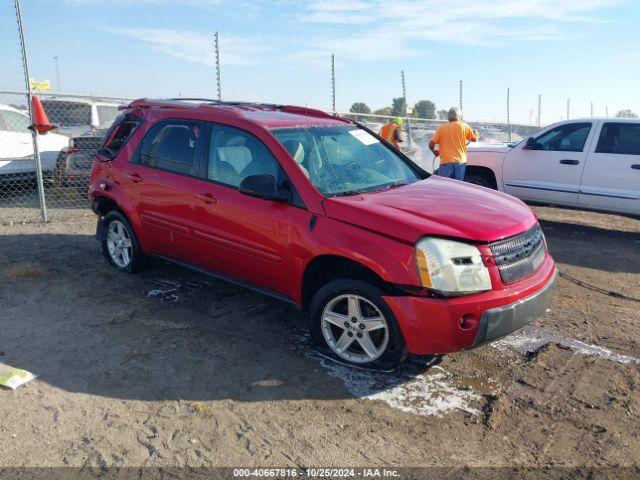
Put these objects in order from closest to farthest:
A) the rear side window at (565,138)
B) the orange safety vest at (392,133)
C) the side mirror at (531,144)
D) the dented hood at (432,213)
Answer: the dented hood at (432,213)
the rear side window at (565,138)
the side mirror at (531,144)
the orange safety vest at (392,133)

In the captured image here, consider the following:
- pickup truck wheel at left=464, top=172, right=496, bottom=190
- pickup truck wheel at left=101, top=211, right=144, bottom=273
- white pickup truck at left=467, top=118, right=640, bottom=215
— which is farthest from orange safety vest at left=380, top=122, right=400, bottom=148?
pickup truck wheel at left=101, top=211, right=144, bottom=273

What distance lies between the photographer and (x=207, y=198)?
4797mm

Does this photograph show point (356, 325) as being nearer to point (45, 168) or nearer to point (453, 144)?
point (453, 144)

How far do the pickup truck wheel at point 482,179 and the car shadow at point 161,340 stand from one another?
5.59 metres

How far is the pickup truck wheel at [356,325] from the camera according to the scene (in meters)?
3.80

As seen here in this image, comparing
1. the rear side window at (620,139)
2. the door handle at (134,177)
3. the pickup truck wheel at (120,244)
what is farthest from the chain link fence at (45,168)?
the rear side window at (620,139)

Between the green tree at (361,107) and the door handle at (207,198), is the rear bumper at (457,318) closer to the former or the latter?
the door handle at (207,198)

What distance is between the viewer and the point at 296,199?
167 inches

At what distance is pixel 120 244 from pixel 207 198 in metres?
1.76

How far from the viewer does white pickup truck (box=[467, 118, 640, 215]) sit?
810 centimetres

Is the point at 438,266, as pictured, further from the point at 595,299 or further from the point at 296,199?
the point at 595,299

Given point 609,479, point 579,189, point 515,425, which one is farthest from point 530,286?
point 579,189

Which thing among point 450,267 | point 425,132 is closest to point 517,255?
point 450,267

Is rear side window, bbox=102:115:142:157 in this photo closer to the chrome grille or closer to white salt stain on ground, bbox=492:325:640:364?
the chrome grille
